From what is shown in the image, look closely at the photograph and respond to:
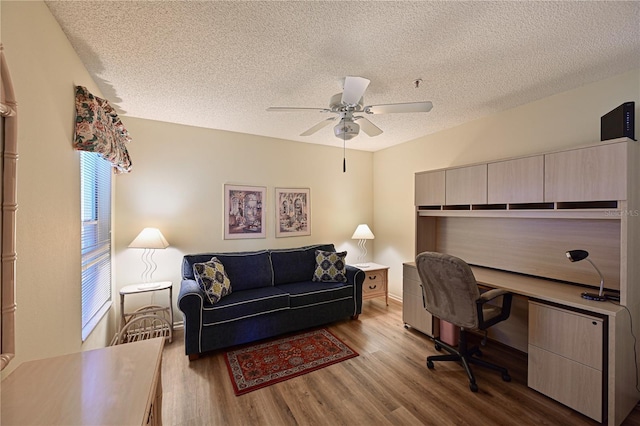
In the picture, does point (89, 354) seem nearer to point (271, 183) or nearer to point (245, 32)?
point (245, 32)

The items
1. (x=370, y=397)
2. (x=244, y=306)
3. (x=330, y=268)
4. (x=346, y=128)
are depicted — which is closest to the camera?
(x=370, y=397)

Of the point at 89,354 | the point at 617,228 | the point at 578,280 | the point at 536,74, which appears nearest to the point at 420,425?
the point at 578,280

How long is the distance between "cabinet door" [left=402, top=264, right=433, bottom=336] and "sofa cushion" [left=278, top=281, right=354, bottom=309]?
70 centimetres

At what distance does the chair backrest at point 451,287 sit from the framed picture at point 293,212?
2.12m

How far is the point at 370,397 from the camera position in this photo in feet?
6.72

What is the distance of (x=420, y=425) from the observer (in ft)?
5.82

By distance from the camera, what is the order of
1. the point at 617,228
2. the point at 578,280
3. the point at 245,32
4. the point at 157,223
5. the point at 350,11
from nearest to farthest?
the point at 350,11, the point at 245,32, the point at 617,228, the point at 578,280, the point at 157,223

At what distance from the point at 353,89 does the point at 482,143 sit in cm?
214

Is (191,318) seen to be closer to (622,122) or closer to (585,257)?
(585,257)

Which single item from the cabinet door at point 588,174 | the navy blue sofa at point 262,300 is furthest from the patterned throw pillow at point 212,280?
the cabinet door at point 588,174

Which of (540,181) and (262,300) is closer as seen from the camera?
(540,181)

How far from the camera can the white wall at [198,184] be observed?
3.09m

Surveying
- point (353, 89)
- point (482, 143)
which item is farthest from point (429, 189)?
point (353, 89)

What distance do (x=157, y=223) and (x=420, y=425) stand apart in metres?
3.36
